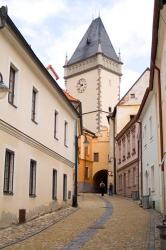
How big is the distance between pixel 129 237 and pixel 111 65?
5979cm

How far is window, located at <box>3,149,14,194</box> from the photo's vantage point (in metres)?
13.9

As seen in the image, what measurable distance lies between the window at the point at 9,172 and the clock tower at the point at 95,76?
159ft

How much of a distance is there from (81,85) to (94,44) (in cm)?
853

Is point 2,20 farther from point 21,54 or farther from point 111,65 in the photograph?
point 111,65

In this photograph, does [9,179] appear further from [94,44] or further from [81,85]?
[94,44]

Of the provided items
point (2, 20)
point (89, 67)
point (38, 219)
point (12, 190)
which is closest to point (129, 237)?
point (12, 190)


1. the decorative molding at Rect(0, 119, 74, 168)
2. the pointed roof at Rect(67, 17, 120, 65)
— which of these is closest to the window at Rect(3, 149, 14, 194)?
the decorative molding at Rect(0, 119, 74, 168)

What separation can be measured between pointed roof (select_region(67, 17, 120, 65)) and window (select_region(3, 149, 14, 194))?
5660 centimetres

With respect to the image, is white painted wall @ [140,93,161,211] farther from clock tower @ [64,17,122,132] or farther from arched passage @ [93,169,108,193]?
clock tower @ [64,17,122,132]

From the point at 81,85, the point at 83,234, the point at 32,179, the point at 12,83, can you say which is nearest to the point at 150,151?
the point at 32,179

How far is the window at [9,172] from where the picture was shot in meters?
13.9

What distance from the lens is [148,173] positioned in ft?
81.5

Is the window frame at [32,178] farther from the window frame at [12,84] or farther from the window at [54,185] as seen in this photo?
the window at [54,185]

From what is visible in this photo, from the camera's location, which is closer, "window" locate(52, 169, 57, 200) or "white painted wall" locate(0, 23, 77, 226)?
"white painted wall" locate(0, 23, 77, 226)
